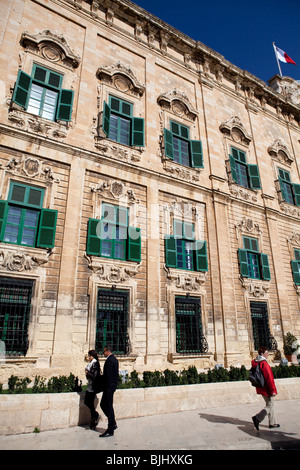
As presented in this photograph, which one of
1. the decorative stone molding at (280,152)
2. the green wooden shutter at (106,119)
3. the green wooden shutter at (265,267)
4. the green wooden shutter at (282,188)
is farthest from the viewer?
the decorative stone molding at (280,152)

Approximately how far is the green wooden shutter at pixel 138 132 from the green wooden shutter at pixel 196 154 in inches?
116

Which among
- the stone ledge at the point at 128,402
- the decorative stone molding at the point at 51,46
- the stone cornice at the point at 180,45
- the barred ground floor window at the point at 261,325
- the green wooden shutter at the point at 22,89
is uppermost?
the stone cornice at the point at 180,45

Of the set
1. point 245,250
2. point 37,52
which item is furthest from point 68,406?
point 37,52

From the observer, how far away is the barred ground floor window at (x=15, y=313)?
8883mm

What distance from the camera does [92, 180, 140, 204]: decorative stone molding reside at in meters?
12.0

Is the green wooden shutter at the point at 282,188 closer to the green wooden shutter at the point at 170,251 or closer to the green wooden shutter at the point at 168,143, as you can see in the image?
the green wooden shutter at the point at 168,143

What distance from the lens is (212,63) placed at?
1894cm

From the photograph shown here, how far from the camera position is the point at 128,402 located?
7414 millimetres

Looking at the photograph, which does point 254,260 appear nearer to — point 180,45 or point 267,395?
point 267,395

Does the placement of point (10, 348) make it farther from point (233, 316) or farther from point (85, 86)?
point (85, 86)

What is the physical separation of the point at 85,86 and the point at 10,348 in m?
11.0

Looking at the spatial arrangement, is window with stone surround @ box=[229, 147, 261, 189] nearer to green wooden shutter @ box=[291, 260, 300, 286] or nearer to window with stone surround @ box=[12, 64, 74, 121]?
green wooden shutter @ box=[291, 260, 300, 286]

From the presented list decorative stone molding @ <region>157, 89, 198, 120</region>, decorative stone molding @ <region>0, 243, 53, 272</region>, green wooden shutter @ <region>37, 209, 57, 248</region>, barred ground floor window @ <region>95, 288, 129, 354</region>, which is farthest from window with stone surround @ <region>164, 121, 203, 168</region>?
decorative stone molding @ <region>0, 243, 53, 272</region>

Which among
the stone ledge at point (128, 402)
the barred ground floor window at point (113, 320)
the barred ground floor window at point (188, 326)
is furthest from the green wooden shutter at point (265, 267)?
the barred ground floor window at point (113, 320)
